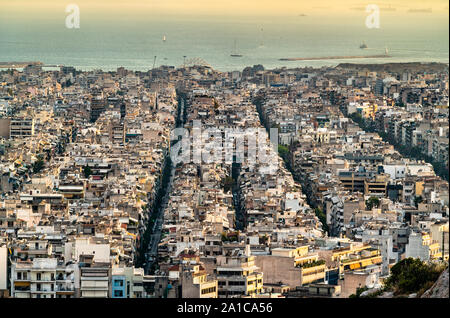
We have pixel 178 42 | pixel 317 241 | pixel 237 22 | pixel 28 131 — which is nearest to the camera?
pixel 317 241

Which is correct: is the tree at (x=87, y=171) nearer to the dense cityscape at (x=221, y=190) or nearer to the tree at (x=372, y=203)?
the dense cityscape at (x=221, y=190)

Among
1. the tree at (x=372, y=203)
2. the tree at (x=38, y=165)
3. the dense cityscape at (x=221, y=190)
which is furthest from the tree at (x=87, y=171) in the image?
the tree at (x=372, y=203)

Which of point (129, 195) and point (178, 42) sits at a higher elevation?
point (178, 42)

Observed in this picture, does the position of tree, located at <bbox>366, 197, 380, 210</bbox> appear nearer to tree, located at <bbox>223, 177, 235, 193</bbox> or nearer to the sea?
tree, located at <bbox>223, 177, 235, 193</bbox>

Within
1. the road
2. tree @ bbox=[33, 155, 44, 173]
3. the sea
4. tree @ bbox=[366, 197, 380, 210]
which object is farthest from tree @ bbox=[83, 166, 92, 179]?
the sea

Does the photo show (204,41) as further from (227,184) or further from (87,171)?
(227,184)

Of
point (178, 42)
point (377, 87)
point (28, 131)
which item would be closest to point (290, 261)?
point (28, 131)

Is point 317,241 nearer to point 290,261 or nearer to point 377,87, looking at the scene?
point 290,261
